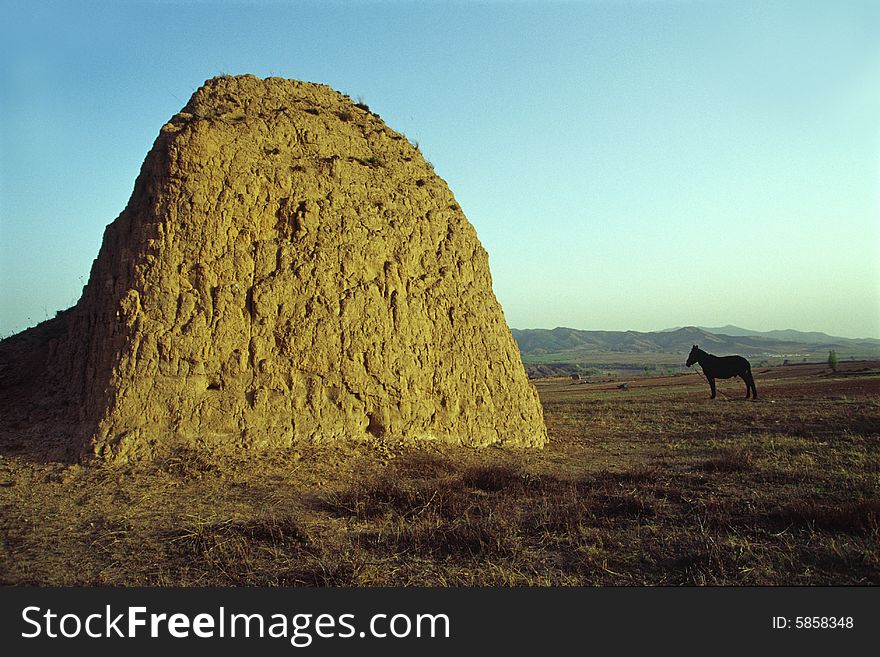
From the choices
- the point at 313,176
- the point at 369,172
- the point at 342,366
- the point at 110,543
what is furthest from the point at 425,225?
the point at 110,543

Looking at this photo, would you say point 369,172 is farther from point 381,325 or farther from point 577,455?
point 577,455

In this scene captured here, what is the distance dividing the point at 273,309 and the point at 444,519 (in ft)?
14.8

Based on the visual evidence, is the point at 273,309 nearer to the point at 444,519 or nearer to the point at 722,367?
the point at 444,519

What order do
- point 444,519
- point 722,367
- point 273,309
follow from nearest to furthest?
point 444,519 → point 273,309 → point 722,367

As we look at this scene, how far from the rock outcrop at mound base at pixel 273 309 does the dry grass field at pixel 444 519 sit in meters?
0.73

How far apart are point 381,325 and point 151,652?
6.58 m

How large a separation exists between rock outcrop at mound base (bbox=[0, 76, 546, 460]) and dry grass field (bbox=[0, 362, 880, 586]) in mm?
729

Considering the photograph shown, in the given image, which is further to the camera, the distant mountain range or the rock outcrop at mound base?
the distant mountain range

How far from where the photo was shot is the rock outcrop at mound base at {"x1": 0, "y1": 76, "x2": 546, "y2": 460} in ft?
27.9

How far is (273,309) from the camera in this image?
914cm

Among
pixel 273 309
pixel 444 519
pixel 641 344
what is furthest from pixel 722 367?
pixel 641 344

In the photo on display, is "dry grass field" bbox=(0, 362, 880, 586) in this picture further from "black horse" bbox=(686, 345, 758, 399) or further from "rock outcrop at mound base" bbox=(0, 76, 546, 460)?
"black horse" bbox=(686, 345, 758, 399)

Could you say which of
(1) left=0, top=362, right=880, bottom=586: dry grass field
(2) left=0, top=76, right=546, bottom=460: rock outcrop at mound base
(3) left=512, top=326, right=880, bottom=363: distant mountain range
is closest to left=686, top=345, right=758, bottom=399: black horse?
(1) left=0, top=362, right=880, bottom=586: dry grass field

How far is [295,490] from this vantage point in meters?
7.52
